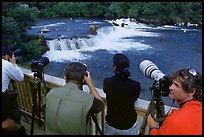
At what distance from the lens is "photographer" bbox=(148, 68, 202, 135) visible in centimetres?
164

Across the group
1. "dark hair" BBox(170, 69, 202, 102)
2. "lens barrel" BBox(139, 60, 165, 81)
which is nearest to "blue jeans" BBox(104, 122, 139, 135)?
"lens barrel" BBox(139, 60, 165, 81)

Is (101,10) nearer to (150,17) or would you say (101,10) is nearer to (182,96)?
(150,17)

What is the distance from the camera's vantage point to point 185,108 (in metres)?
1.71

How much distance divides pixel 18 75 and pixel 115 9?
93.4ft

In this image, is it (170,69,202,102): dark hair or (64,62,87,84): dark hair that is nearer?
(170,69,202,102): dark hair

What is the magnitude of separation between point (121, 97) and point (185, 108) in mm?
659

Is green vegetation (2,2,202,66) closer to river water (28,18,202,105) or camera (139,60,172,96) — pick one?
river water (28,18,202,105)

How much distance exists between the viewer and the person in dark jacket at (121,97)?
7.43 ft

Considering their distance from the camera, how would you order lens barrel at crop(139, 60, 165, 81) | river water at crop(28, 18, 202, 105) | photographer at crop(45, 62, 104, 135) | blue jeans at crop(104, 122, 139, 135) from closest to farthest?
photographer at crop(45, 62, 104, 135) < lens barrel at crop(139, 60, 165, 81) < blue jeans at crop(104, 122, 139, 135) < river water at crop(28, 18, 202, 105)

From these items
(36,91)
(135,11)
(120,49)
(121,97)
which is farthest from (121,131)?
(135,11)

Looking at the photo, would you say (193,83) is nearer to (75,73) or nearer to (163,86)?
(163,86)

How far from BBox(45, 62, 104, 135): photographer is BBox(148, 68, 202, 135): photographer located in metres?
0.42

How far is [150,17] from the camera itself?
1113 inches

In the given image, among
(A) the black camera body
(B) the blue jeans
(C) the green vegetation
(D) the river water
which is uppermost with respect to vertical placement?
(A) the black camera body
